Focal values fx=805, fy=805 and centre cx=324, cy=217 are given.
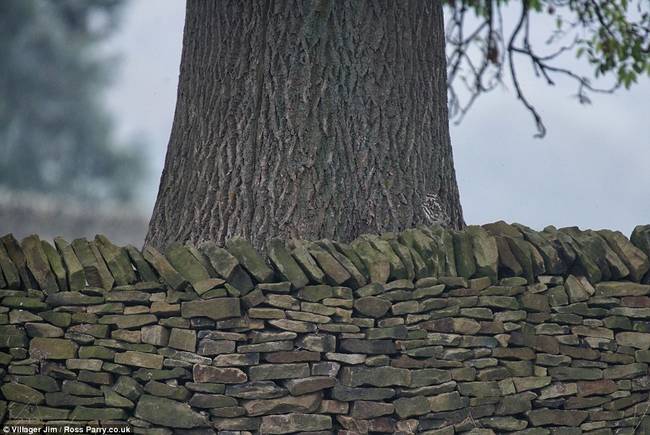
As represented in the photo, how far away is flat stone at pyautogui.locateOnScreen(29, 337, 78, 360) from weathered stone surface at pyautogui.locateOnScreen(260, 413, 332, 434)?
112 cm

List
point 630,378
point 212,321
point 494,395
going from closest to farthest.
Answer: point 212,321
point 494,395
point 630,378

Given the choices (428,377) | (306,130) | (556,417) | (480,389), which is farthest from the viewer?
(306,130)

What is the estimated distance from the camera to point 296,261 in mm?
4434

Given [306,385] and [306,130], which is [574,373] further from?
[306,130]

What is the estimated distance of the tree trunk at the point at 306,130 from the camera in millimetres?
5203

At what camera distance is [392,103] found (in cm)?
553

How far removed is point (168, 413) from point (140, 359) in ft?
1.07

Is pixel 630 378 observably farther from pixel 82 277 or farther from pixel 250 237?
pixel 82 277

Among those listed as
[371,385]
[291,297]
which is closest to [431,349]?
[371,385]

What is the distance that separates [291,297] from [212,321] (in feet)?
1.45

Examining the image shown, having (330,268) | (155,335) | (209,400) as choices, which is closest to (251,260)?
(330,268)

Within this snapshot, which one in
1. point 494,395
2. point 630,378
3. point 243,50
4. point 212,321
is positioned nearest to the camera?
point 212,321

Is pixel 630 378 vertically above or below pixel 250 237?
below

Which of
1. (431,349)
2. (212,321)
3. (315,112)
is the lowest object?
(431,349)
